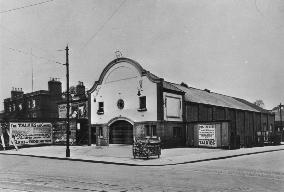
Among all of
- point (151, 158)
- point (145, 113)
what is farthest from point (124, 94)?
point (151, 158)

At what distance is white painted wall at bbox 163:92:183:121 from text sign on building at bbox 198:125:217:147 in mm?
2560

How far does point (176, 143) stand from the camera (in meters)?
33.1

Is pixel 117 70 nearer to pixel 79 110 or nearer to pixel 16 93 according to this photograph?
pixel 79 110

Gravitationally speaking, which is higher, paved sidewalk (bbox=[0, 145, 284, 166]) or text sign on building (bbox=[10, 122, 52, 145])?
text sign on building (bbox=[10, 122, 52, 145])

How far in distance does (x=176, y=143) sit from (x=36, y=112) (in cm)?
2901

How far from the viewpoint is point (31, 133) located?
121 ft

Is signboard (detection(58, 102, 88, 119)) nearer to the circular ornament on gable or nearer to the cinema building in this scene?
the cinema building

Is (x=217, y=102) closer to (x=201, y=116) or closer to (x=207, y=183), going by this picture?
(x=201, y=116)

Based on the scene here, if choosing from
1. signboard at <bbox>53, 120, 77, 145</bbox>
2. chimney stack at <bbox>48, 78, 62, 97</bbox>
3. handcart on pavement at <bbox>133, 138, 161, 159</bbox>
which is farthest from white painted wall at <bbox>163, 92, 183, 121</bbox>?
chimney stack at <bbox>48, 78, 62, 97</bbox>

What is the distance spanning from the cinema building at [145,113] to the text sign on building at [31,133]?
5.18 m

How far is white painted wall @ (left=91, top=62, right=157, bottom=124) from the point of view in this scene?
32.0 meters

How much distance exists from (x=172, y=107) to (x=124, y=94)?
4988 millimetres

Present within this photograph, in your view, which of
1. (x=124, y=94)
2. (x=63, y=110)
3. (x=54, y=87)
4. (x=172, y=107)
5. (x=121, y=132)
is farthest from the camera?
(x=54, y=87)

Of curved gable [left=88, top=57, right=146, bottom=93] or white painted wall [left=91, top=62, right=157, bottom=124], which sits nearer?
white painted wall [left=91, top=62, right=157, bottom=124]
